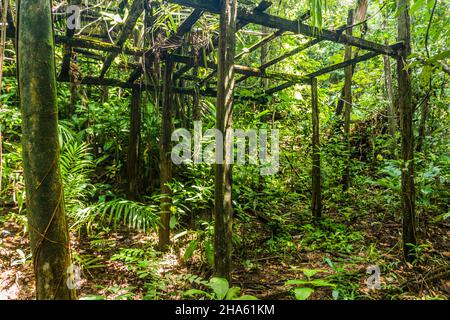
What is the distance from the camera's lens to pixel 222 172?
3.05 meters

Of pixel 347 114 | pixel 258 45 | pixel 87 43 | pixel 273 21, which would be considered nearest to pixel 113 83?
pixel 87 43

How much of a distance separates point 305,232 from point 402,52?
319cm

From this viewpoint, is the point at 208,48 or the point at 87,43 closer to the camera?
the point at 87,43

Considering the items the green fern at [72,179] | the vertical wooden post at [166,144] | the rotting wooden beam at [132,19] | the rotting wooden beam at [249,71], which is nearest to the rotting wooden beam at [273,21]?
the rotting wooden beam at [132,19]

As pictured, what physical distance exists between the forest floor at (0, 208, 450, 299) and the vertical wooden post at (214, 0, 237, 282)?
33 cm

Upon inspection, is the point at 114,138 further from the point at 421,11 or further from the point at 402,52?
the point at 421,11

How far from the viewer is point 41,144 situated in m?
1.70

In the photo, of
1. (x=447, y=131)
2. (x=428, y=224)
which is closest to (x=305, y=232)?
(x=428, y=224)

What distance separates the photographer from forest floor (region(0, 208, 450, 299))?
11.7ft

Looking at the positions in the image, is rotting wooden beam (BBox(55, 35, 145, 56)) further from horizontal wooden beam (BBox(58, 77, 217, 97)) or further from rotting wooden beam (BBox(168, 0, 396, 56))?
rotting wooden beam (BBox(168, 0, 396, 56))

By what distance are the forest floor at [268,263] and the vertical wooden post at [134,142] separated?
90 centimetres

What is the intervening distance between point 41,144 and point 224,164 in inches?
65.7

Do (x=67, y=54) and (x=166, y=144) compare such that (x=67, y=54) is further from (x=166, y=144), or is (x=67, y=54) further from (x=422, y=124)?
(x=422, y=124)

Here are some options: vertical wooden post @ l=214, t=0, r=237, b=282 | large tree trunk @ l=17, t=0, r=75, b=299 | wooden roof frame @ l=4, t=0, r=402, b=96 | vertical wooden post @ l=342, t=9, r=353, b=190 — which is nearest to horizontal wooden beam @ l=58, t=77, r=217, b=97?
wooden roof frame @ l=4, t=0, r=402, b=96
